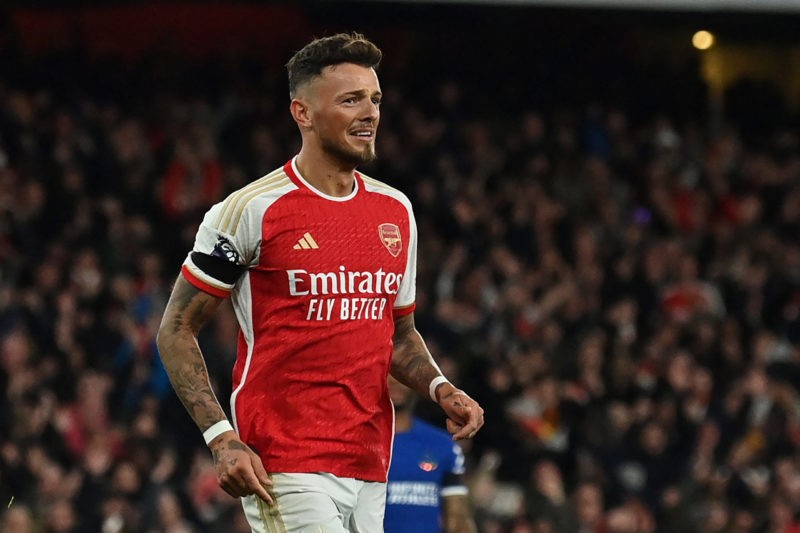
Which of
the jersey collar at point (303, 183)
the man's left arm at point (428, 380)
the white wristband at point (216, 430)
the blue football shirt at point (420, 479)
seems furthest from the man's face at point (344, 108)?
the blue football shirt at point (420, 479)

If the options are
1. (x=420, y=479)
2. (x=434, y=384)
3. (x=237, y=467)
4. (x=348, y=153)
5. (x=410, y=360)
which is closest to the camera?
(x=237, y=467)

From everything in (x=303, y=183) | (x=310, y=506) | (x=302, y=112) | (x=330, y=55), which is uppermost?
(x=330, y=55)

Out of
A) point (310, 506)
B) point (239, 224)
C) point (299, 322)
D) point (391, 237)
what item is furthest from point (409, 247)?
point (310, 506)

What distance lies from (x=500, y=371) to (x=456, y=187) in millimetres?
2738

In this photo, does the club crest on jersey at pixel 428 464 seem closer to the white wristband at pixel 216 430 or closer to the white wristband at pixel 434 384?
the white wristband at pixel 434 384

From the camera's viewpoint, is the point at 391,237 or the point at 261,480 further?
the point at 391,237

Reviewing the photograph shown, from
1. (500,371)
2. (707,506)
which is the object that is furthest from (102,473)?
(707,506)

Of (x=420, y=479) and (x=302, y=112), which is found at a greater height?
(x=302, y=112)

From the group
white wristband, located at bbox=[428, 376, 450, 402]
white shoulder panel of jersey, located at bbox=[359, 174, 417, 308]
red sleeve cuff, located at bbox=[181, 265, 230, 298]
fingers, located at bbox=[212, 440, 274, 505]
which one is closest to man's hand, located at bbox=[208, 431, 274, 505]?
fingers, located at bbox=[212, 440, 274, 505]

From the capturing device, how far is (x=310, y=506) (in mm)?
4715

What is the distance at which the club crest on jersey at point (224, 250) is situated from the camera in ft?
15.6

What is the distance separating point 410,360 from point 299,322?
56 centimetres

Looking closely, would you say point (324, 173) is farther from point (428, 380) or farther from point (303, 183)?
point (428, 380)

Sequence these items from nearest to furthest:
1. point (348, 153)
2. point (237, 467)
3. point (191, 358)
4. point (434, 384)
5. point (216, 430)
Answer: point (237, 467) < point (216, 430) < point (191, 358) < point (348, 153) < point (434, 384)
